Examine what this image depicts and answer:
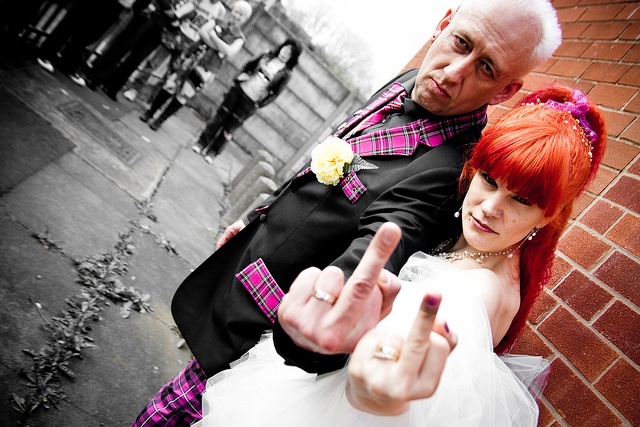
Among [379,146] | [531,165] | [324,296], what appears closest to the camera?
[324,296]

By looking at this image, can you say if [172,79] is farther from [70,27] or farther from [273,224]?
[273,224]

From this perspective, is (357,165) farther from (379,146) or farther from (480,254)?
(480,254)

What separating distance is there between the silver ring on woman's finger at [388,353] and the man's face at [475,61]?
1.07 m

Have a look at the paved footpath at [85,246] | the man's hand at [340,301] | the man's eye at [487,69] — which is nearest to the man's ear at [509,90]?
the man's eye at [487,69]

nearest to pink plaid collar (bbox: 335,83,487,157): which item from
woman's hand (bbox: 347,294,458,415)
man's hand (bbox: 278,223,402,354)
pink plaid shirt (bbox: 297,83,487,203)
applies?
pink plaid shirt (bbox: 297,83,487,203)

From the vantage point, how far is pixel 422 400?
3.25 feet

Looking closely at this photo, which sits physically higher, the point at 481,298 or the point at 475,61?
the point at 475,61

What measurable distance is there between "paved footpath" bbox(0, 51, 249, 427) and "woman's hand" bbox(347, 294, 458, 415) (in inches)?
69.8

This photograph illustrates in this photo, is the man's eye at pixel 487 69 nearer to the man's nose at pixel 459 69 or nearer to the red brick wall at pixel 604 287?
the man's nose at pixel 459 69

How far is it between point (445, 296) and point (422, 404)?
313 mm

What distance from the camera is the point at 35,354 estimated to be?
1.89 m

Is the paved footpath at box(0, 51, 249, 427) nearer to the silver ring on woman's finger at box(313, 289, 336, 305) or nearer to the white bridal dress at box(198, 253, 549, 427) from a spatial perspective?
the white bridal dress at box(198, 253, 549, 427)

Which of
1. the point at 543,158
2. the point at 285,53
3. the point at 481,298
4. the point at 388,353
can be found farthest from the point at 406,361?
the point at 285,53

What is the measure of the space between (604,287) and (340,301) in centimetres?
128
